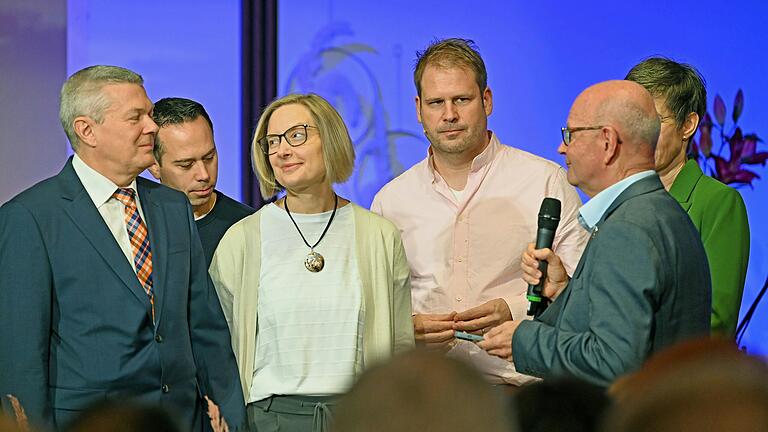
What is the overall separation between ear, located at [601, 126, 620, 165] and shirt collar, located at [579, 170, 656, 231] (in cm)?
7

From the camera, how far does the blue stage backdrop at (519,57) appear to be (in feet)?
18.9

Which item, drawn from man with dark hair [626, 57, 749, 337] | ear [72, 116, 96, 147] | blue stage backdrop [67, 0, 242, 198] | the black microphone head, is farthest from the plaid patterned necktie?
blue stage backdrop [67, 0, 242, 198]

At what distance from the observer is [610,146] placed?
9.82ft

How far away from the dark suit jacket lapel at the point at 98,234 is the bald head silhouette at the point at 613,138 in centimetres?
123

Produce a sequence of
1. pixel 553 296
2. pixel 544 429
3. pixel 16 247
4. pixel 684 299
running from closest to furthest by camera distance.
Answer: pixel 544 429, pixel 684 299, pixel 16 247, pixel 553 296

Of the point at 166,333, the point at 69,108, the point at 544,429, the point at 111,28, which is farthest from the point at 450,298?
the point at 111,28

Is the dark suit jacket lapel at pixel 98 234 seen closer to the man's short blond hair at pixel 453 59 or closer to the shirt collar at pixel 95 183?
the shirt collar at pixel 95 183

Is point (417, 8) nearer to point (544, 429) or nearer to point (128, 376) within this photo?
point (128, 376)

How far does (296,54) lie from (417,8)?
2.23ft

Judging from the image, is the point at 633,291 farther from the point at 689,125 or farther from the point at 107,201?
the point at 107,201

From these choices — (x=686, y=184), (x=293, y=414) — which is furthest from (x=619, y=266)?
(x=293, y=414)

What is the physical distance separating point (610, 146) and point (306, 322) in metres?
1.03

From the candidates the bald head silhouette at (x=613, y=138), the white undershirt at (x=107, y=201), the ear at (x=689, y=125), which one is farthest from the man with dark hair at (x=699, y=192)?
the white undershirt at (x=107, y=201)

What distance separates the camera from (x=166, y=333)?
320 centimetres
